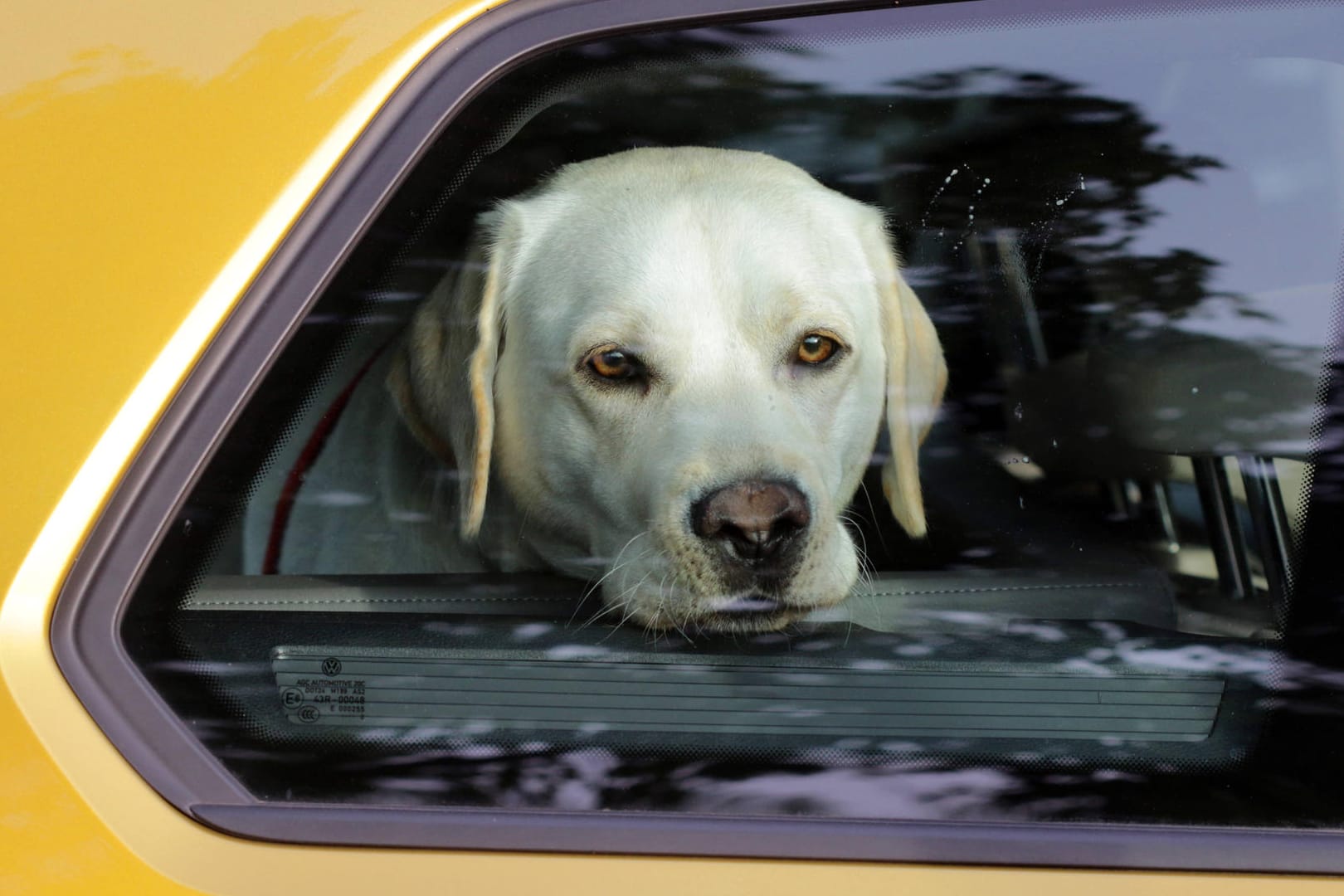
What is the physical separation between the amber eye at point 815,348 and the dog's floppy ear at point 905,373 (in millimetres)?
136

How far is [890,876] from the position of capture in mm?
1049

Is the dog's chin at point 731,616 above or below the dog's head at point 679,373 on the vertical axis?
below

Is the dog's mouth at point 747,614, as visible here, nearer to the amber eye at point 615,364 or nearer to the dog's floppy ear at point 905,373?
the dog's floppy ear at point 905,373

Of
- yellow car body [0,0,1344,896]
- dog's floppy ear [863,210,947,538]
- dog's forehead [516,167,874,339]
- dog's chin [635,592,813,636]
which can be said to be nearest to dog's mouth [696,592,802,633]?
dog's chin [635,592,813,636]

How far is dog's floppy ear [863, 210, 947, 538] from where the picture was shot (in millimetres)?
1491

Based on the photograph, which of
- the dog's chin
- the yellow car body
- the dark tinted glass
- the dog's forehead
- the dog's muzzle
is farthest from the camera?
the dog's forehead

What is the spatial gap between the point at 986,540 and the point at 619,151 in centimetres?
71

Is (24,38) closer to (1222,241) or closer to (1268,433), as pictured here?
(1222,241)

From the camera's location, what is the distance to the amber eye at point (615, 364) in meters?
1.78

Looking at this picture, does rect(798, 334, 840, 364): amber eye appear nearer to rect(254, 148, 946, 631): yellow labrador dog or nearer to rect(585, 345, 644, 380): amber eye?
rect(254, 148, 946, 631): yellow labrador dog

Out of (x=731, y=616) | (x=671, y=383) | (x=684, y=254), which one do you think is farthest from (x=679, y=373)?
(x=731, y=616)

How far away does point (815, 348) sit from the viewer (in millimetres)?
1846

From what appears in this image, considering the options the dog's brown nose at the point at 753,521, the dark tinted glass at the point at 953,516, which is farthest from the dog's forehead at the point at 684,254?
the dog's brown nose at the point at 753,521

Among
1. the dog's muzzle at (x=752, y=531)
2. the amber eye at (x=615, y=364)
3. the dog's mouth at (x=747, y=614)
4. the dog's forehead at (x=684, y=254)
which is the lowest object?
the dog's mouth at (x=747, y=614)
